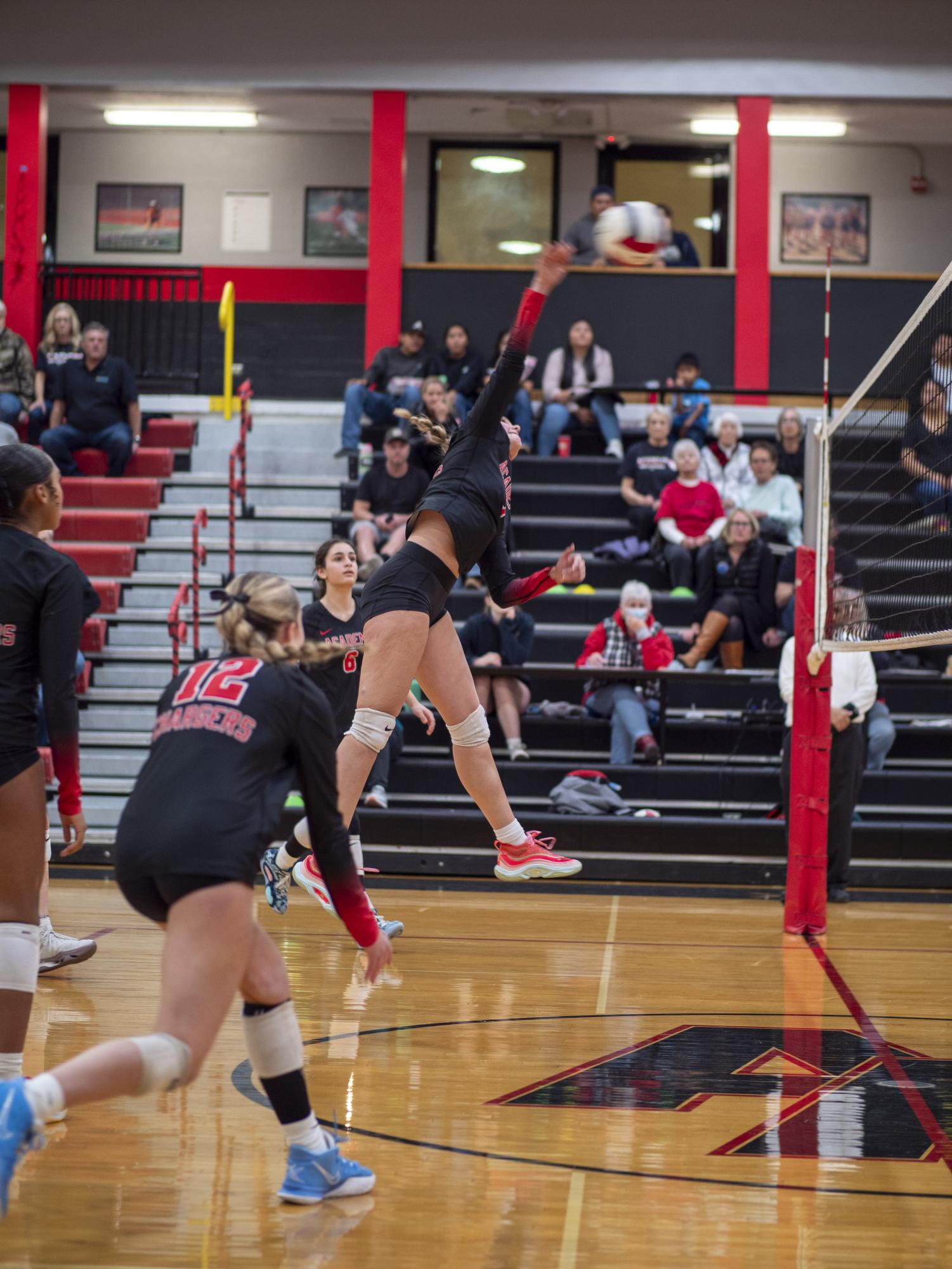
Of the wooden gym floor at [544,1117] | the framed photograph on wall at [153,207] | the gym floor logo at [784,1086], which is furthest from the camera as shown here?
the framed photograph on wall at [153,207]

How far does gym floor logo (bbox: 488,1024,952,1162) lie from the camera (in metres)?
4.17

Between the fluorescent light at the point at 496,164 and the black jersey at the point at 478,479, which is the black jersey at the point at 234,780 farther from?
the fluorescent light at the point at 496,164

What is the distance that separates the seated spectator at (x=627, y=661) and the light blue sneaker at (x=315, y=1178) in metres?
6.77

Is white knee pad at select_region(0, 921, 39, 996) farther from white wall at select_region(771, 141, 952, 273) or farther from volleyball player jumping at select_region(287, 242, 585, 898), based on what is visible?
white wall at select_region(771, 141, 952, 273)

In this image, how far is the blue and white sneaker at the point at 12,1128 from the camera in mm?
2889

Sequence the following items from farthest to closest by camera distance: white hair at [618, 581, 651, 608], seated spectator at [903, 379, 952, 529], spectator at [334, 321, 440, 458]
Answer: spectator at [334, 321, 440, 458] → white hair at [618, 581, 651, 608] → seated spectator at [903, 379, 952, 529]

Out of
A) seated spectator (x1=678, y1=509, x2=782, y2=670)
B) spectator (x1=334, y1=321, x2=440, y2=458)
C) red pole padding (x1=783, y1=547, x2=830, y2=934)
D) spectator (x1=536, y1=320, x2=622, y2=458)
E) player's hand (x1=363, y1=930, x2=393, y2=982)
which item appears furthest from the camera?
spectator (x1=536, y1=320, x2=622, y2=458)

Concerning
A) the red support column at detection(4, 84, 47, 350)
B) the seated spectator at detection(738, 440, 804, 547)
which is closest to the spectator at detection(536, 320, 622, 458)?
the seated spectator at detection(738, 440, 804, 547)

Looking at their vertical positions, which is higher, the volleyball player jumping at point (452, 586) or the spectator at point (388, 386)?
the spectator at point (388, 386)

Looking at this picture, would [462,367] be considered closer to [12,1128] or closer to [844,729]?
[844,729]

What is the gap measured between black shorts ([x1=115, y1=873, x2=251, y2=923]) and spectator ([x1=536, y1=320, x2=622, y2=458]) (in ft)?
35.3

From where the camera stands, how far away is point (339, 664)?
7.17 meters

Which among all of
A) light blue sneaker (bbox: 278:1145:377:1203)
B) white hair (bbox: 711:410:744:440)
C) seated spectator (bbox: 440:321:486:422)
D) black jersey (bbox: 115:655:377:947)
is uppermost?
seated spectator (bbox: 440:321:486:422)

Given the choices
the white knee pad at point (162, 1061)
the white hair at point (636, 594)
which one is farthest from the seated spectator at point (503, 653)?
the white knee pad at point (162, 1061)
